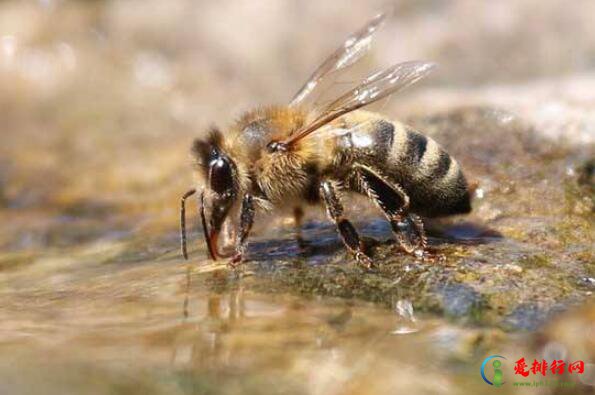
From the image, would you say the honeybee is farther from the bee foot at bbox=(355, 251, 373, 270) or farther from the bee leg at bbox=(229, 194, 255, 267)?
the bee foot at bbox=(355, 251, 373, 270)

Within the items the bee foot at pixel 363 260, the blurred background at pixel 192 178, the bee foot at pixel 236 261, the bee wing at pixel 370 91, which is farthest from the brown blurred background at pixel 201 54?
the bee foot at pixel 363 260

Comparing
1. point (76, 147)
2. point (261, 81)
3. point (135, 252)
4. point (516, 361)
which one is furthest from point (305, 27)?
point (516, 361)

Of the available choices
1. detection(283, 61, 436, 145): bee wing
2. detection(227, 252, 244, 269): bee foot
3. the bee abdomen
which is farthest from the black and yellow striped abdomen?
detection(227, 252, 244, 269): bee foot

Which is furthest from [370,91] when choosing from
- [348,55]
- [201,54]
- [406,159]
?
[201,54]

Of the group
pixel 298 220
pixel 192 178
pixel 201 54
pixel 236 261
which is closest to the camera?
pixel 236 261

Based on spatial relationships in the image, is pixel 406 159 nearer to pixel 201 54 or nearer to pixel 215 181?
pixel 215 181

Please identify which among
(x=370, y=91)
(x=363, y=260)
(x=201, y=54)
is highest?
(x=201, y=54)
